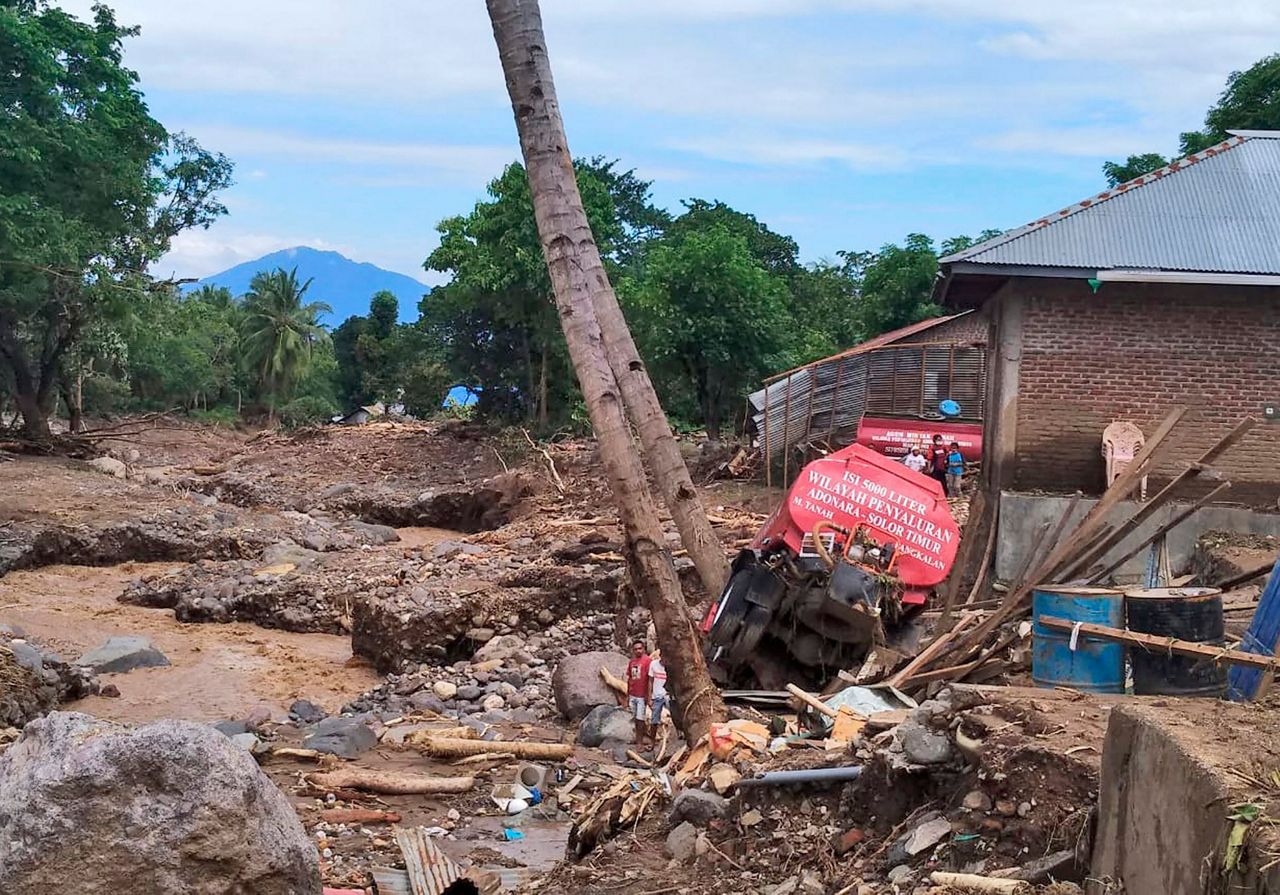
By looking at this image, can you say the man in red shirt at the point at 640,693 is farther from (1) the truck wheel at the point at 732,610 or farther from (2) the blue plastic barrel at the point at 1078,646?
(2) the blue plastic barrel at the point at 1078,646

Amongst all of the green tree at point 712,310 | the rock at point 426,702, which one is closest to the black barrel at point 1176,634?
the rock at point 426,702

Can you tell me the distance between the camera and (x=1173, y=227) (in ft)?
45.2

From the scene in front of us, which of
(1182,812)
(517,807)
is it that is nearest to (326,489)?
(517,807)

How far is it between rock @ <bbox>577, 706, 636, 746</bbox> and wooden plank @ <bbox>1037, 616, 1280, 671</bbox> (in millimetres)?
3892

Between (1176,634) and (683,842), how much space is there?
2960 mm

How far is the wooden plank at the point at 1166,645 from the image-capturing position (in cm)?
573

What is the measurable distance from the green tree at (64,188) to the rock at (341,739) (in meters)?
14.3

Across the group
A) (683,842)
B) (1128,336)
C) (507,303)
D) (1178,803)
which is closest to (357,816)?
(683,842)

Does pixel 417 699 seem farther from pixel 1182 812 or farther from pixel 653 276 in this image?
pixel 653 276

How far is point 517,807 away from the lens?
320 inches

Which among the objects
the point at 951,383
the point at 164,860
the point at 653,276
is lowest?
the point at 164,860

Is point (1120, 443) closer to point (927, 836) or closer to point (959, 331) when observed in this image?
point (959, 331)

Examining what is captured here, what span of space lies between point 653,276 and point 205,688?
1558 centimetres

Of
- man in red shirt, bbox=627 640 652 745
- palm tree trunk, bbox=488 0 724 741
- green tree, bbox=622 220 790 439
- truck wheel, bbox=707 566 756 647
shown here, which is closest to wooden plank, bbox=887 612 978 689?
palm tree trunk, bbox=488 0 724 741
